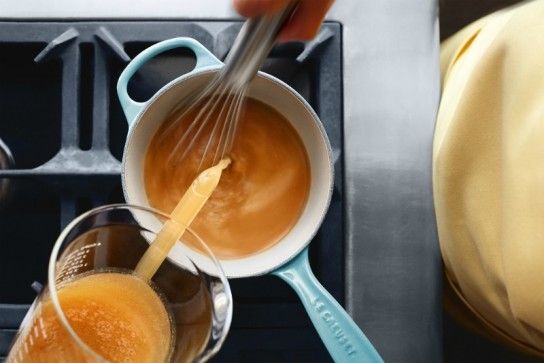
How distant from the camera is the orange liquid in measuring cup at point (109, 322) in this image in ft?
1.37

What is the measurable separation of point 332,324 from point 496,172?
16 centimetres

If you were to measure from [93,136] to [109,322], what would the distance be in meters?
0.16

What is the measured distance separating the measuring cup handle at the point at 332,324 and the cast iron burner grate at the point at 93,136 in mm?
52

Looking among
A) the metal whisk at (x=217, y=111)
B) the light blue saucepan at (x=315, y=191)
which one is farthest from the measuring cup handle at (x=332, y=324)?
the metal whisk at (x=217, y=111)

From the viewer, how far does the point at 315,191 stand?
1.77 feet

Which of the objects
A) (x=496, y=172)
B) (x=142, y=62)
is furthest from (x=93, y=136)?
(x=496, y=172)

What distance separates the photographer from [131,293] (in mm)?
A: 478

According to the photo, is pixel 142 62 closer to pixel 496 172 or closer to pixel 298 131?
pixel 298 131

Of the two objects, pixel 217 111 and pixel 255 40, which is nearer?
pixel 255 40

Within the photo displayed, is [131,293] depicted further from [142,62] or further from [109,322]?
[142,62]

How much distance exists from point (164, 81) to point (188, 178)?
0.09m

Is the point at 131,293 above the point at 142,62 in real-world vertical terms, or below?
below

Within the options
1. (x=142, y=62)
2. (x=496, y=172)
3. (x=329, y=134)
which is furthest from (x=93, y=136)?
(x=496, y=172)

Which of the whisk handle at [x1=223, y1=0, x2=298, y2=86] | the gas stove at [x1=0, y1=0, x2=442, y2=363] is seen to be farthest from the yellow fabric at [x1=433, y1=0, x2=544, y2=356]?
the whisk handle at [x1=223, y1=0, x2=298, y2=86]
